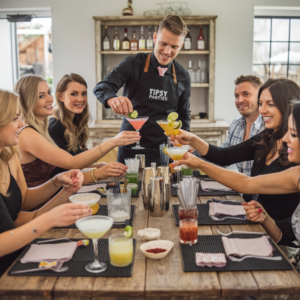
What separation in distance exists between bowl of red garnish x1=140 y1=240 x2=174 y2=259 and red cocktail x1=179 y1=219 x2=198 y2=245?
0.06 m

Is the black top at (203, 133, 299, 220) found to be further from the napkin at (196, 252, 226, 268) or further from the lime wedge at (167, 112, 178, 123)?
the napkin at (196, 252, 226, 268)

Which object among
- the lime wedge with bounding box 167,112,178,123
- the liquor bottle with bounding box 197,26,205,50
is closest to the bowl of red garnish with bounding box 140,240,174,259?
the lime wedge with bounding box 167,112,178,123

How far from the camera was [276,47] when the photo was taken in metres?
4.61

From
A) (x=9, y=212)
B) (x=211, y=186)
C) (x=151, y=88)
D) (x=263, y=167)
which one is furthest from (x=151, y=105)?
(x=9, y=212)

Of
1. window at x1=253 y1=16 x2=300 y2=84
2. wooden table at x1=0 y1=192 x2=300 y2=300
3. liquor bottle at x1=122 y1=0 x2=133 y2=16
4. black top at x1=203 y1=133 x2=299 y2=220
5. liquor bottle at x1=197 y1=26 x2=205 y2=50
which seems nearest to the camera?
wooden table at x1=0 y1=192 x2=300 y2=300

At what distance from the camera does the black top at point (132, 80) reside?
8.38 ft

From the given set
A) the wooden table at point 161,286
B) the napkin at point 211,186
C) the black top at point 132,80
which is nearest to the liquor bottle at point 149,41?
the black top at point 132,80

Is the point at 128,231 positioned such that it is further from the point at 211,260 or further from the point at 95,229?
the point at 211,260

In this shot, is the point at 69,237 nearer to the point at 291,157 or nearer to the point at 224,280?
the point at 224,280

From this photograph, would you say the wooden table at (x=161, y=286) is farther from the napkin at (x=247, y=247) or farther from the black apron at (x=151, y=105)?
the black apron at (x=151, y=105)

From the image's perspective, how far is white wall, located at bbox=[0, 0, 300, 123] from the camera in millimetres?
4227

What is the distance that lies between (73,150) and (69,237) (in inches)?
50.2

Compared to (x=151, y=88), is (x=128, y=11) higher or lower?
higher

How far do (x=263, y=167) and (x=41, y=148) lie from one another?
4.50 ft
